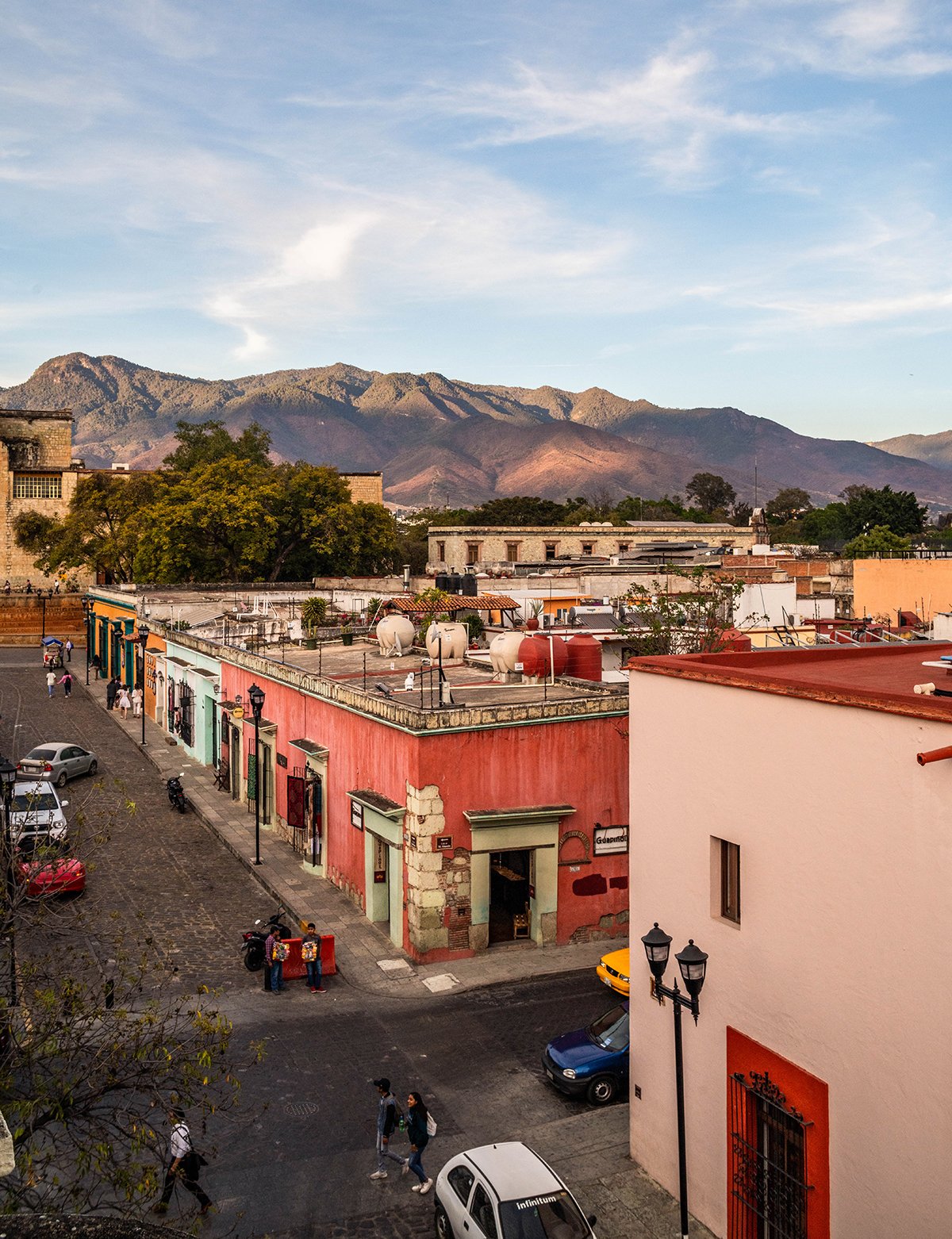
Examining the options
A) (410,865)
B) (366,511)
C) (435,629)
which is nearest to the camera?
(410,865)

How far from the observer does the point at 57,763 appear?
102ft

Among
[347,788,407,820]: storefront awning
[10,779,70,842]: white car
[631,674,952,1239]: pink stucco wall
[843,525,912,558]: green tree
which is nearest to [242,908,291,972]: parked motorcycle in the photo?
[347,788,407,820]: storefront awning

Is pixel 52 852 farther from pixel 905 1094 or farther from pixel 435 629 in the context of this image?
pixel 435 629

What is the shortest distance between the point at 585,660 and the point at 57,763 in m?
17.7

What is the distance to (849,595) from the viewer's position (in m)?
42.5

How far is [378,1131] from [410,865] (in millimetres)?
6145

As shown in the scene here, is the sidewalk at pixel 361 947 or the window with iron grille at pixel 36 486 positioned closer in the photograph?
the sidewalk at pixel 361 947

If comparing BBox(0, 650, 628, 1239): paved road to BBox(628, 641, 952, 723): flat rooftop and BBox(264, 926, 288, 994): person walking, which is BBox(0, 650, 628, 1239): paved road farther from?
BBox(628, 641, 952, 723): flat rooftop

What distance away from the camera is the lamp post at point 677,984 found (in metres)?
9.77

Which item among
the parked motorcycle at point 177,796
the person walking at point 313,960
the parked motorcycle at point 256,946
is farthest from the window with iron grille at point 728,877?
the parked motorcycle at point 177,796

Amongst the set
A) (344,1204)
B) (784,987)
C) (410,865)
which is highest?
(784,987)

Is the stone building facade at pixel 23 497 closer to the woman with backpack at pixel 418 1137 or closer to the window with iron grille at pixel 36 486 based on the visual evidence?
the window with iron grille at pixel 36 486

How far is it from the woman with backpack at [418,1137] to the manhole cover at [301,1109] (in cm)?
161

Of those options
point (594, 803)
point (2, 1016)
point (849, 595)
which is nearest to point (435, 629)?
point (594, 803)
